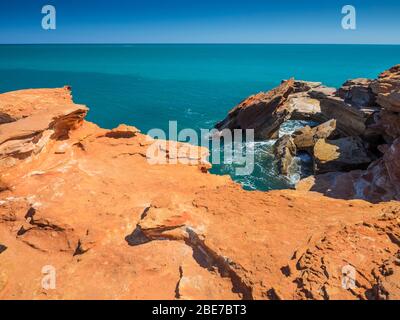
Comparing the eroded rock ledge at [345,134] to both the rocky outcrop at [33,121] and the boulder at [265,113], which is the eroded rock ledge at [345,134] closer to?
the boulder at [265,113]

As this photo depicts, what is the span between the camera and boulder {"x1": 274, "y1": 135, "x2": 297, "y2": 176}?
83.1 ft

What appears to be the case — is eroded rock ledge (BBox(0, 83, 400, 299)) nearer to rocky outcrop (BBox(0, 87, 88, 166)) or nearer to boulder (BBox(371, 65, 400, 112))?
rocky outcrop (BBox(0, 87, 88, 166))

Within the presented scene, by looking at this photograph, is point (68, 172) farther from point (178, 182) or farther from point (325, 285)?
point (325, 285)

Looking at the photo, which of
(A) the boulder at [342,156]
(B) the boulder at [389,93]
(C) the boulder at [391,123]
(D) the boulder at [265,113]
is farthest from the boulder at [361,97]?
(C) the boulder at [391,123]

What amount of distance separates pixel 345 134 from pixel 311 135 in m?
2.72

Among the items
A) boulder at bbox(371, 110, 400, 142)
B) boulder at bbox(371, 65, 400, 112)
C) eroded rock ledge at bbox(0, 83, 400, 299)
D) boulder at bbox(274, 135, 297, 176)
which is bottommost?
boulder at bbox(274, 135, 297, 176)

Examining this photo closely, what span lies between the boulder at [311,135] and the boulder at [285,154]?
2.06ft

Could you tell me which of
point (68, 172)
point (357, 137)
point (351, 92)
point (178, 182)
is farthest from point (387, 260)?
point (351, 92)

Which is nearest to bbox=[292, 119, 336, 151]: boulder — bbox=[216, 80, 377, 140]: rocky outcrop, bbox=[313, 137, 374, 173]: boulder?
bbox=[216, 80, 377, 140]: rocky outcrop

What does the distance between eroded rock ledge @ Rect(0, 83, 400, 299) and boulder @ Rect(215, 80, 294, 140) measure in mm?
23757

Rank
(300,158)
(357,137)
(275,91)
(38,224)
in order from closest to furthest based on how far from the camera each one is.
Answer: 1. (38,224)
2. (357,137)
3. (300,158)
4. (275,91)

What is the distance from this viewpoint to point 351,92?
2878 centimetres

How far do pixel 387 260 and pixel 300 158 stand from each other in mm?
22237

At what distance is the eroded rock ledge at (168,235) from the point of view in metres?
5.59
